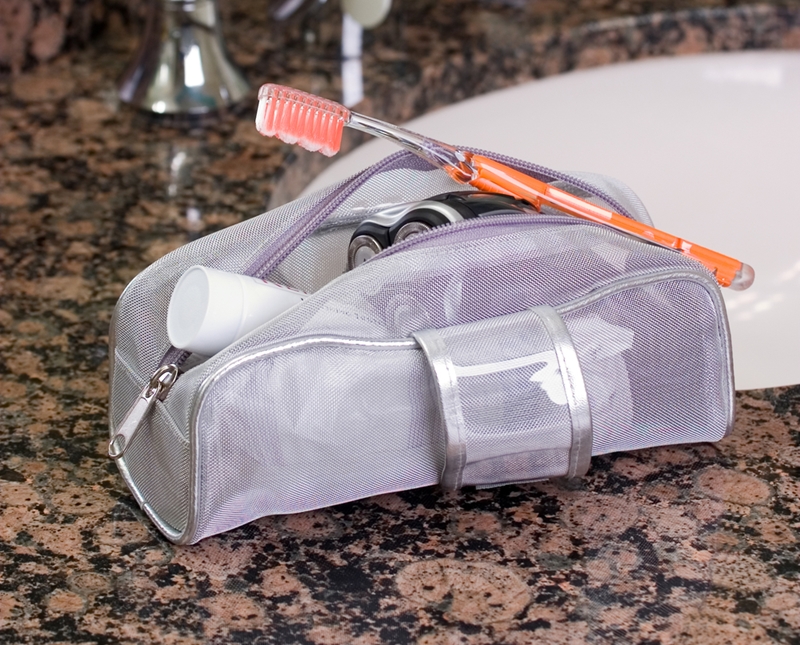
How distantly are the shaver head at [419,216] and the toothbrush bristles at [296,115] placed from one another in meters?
0.05

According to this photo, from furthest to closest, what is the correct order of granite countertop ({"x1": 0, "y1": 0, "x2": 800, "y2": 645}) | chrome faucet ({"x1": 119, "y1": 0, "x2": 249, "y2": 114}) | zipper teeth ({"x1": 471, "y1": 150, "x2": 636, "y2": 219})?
→ chrome faucet ({"x1": 119, "y1": 0, "x2": 249, "y2": 114}) < zipper teeth ({"x1": 471, "y1": 150, "x2": 636, "y2": 219}) < granite countertop ({"x1": 0, "y1": 0, "x2": 800, "y2": 645})

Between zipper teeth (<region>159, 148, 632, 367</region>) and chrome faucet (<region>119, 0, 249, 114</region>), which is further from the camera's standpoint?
chrome faucet (<region>119, 0, 249, 114</region>)

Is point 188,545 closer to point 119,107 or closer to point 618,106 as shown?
point 119,107

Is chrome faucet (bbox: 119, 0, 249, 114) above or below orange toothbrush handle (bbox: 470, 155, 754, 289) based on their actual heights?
above

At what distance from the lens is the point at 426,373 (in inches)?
19.7

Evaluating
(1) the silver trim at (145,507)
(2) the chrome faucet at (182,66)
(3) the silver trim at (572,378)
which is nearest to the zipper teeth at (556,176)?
(3) the silver trim at (572,378)

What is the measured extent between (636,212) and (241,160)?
375mm

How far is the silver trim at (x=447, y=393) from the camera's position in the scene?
1.62 feet

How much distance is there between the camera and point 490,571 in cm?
51

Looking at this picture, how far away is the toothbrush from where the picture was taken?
1.77ft

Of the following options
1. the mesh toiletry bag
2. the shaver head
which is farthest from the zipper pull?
the shaver head

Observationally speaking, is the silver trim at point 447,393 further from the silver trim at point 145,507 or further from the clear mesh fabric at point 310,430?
the silver trim at point 145,507

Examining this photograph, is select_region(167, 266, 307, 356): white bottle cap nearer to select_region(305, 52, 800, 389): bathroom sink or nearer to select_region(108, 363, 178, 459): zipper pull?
select_region(108, 363, 178, 459): zipper pull

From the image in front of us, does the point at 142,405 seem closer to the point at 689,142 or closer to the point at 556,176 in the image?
the point at 556,176
